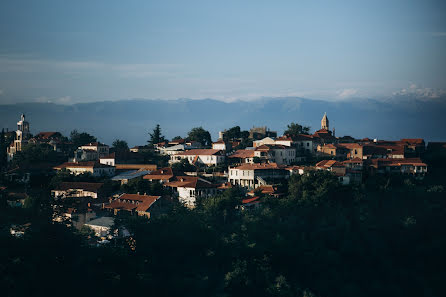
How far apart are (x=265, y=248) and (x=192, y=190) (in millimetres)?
7103

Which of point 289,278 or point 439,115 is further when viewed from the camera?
point 439,115

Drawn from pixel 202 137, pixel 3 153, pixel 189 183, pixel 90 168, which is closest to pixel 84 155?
pixel 90 168

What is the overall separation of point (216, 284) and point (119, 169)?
688 inches

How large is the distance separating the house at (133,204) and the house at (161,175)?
327 cm

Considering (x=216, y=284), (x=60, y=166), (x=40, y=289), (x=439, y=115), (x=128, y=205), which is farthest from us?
(x=439, y=115)

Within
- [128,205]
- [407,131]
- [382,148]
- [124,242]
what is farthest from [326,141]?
[407,131]

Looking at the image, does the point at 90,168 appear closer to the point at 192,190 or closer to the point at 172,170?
the point at 172,170

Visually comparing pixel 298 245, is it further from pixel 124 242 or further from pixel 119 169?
pixel 119 169

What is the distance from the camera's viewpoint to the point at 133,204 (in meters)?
35.2

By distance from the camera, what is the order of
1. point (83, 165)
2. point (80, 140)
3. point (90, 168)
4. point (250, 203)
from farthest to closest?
point (80, 140) → point (83, 165) → point (90, 168) → point (250, 203)

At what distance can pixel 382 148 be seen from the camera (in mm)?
44469

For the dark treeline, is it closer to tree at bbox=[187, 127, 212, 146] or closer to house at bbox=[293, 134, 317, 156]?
house at bbox=[293, 134, 317, 156]

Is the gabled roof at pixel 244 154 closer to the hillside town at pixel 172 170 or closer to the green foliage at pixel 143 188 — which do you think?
the hillside town at pixel 172 170

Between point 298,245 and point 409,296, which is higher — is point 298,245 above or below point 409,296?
above
